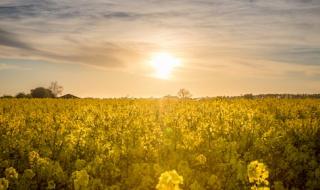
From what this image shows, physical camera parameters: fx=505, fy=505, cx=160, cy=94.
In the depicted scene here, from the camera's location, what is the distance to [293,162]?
1473cm

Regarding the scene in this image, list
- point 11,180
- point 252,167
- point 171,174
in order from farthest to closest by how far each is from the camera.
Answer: point 11,180 → point 252,167 → point 171,174

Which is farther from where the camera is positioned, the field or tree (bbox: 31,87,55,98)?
tree (bbox: 31,87,55,98)

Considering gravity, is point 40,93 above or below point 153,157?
above

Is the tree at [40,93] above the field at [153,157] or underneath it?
above

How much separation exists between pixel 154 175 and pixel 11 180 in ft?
11.6

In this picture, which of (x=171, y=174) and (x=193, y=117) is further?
(x=193, y=117)

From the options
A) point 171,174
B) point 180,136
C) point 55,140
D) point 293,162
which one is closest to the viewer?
point 171,174

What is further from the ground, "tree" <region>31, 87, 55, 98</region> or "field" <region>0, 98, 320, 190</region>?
"tree" <region>31, 87, 55, 98</region>

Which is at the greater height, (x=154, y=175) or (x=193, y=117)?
(x=193, y=117)

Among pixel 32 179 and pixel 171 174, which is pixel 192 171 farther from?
pixel 171 174

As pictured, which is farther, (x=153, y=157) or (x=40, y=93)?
(x=40, y=93)

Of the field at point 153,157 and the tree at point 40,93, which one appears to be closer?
the field at point 153,157

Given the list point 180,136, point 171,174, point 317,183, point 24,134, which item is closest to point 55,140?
point 24,134

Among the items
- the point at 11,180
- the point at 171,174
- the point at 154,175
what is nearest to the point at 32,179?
the point at 11,180
